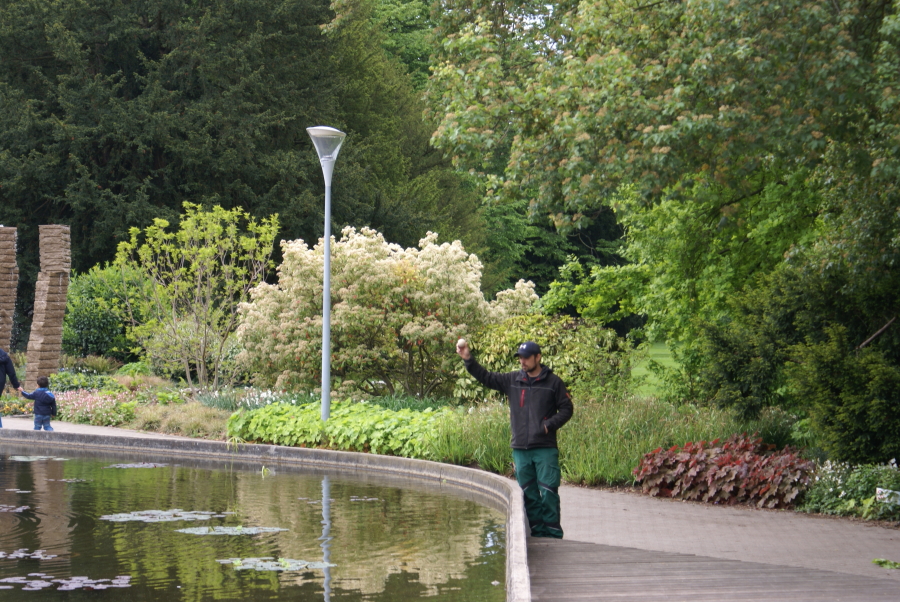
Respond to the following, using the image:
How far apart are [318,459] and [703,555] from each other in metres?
8.32

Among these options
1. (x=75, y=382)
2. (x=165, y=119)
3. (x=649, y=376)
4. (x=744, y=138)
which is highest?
(x=165, y=119)

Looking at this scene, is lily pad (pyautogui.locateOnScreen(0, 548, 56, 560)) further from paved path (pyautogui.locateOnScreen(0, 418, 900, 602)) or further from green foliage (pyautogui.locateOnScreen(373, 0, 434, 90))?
green foliage (pyautogui.locateOnScreen(373, 0, 434, 90))

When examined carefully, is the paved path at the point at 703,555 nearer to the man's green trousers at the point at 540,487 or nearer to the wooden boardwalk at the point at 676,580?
the wooden boardwalk at the point at 676,580

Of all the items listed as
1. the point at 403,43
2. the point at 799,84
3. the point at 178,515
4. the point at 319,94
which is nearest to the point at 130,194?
the point at 319,94

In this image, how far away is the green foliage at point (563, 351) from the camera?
17.1 m

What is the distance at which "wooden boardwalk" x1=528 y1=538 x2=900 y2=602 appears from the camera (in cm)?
718

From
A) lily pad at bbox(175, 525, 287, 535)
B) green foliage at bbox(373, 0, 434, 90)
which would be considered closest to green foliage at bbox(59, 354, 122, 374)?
lily pad at bbox(175, 525, 287, 535)

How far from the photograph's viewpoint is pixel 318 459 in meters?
16.0

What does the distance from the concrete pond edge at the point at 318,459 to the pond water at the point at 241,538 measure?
37cm

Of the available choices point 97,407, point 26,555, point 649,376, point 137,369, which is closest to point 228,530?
point 26,555

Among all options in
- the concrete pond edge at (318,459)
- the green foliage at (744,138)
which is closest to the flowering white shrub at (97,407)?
the concrete pond edge at (318,459)

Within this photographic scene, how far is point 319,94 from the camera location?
39.5m

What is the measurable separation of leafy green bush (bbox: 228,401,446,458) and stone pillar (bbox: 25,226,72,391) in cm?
933

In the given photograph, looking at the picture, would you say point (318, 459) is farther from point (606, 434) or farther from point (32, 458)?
point (606, 434)
